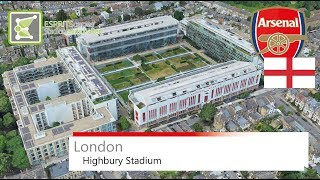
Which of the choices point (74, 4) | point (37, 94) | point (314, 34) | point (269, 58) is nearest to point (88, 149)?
point (269, 58)

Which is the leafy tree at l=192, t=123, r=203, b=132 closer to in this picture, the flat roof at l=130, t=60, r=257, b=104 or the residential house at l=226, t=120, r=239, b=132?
the residential house at l=226, t=120, r=239, b=132

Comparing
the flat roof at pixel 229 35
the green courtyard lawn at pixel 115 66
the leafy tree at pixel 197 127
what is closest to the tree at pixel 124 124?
the leafy tree at pixel 197 127

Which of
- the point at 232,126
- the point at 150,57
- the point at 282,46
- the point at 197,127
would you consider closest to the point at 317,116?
the point at 232,126

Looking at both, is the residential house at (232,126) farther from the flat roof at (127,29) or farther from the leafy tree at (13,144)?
the flat roof at (127,29)

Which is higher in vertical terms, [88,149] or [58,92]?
[88,149]

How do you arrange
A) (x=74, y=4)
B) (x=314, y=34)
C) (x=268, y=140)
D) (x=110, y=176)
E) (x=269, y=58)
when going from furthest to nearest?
(x=74, y=4), (x=314, y=34), (x=269, y=58), (x=268, y=140), (x=110, y=176)

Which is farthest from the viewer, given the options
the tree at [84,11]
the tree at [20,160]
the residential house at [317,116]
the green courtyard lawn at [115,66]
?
the tree at [84,11]

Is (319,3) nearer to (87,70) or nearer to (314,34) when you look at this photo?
(314,34)
